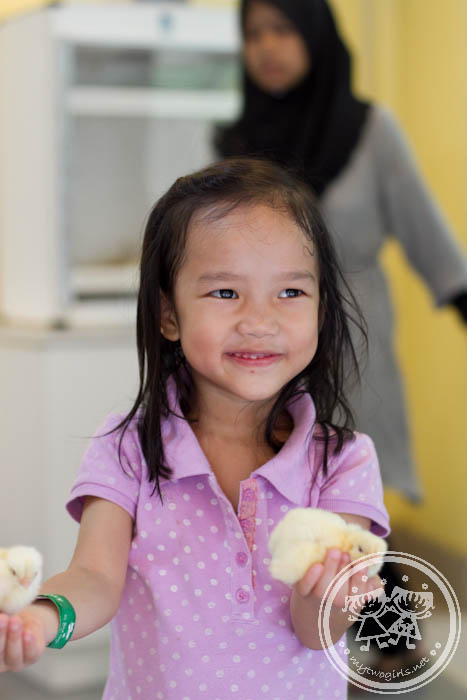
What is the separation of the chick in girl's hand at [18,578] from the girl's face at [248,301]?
0.24 meters

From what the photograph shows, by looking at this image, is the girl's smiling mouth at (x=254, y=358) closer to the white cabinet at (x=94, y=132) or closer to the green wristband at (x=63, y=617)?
the green wristband at (x=63, y=617)

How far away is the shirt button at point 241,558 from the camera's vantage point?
92cm

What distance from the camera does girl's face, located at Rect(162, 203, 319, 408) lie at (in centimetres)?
92

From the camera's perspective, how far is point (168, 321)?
1017 mm

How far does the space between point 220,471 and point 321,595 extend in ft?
0.78

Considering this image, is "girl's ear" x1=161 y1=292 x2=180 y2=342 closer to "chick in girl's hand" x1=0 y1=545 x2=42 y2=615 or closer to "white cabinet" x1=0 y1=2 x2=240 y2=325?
"chick in girl's hand" x1=0 y1=545 x2=42 y2=615

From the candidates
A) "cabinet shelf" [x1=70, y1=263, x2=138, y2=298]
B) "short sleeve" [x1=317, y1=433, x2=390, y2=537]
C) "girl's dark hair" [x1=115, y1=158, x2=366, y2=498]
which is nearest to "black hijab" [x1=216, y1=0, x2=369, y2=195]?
"cabinet shelf" [x1=70, y1=263, x2=138, y2=298]

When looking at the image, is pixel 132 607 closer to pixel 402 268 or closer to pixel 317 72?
pixel 317 72

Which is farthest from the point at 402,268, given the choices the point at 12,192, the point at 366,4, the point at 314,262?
the point at 314,262

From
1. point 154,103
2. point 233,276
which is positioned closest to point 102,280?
point 154,103

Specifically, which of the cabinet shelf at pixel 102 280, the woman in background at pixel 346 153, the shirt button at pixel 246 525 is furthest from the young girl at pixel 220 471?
the cabinet shelf at pixel 102 280

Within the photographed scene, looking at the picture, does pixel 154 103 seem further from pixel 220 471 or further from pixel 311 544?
pixel 311 544

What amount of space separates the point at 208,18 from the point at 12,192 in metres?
0.67

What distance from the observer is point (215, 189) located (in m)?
0.98
